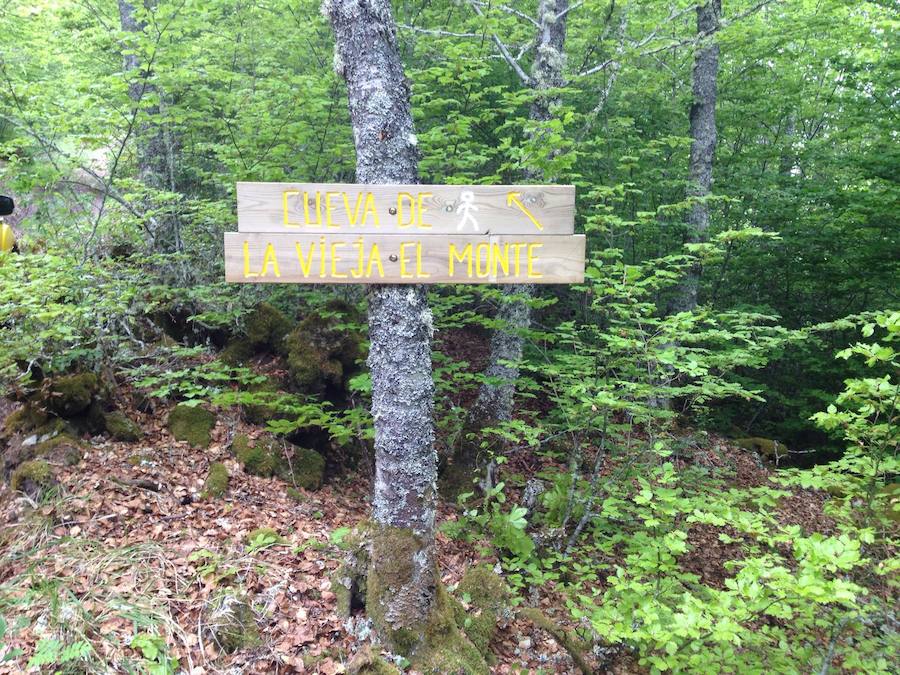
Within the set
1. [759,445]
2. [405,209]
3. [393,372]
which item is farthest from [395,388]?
[759,445]

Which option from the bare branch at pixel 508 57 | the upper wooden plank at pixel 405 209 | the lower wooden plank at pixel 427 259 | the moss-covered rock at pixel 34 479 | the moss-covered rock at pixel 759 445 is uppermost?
the bare branch at pixel 508 57

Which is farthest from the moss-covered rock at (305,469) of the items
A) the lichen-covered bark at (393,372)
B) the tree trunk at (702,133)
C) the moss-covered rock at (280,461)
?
the tree trunk at (702,133)

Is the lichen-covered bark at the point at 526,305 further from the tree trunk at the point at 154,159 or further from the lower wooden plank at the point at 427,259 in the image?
the tree trunk at the point at 154,159

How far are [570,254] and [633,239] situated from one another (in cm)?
775

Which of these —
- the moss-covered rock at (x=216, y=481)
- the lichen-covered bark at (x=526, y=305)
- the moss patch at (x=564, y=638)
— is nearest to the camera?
A: the moss patch at (x=564, y=638)

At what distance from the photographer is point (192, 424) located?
5.41 meters

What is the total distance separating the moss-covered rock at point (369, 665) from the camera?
115 inches

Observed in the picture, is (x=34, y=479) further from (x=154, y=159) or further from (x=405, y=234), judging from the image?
(x=154, y=159)

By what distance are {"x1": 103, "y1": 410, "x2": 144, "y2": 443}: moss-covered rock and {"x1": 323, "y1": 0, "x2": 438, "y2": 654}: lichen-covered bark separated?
3.12m

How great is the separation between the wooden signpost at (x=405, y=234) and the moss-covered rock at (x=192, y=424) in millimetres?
3236

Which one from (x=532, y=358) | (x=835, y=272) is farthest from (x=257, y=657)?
(x=835, y=272)

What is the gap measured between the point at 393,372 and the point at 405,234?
81 centimetres

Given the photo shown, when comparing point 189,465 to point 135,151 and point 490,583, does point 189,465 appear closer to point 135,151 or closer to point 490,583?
point 490,583

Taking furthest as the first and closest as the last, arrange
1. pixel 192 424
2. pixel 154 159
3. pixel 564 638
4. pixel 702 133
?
pixel 702 133 < pixel 154 159 < pixel 192 424 < pixel 564 638
